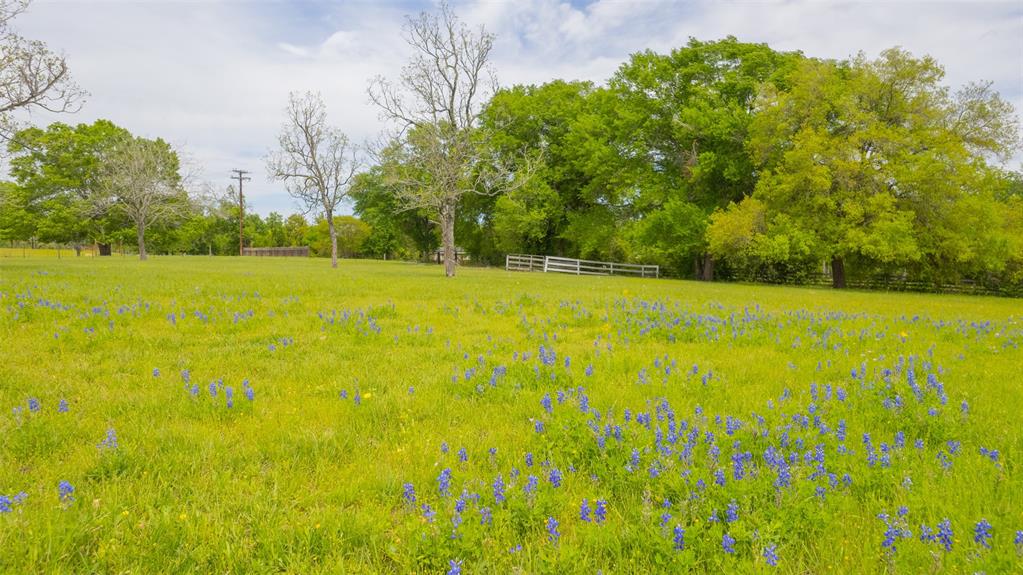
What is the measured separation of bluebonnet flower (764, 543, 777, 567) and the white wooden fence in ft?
134

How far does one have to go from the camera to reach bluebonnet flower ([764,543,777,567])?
206 cm

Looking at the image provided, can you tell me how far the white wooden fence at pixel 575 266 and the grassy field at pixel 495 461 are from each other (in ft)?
123


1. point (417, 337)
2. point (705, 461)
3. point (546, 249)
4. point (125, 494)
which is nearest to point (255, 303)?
point (417, 337)

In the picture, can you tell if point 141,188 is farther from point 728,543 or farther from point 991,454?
point 991,454

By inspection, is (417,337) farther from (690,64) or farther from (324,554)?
(690,64)

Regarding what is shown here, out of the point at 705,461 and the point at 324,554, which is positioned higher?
the point at 705,461

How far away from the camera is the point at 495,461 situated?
3.18 metres

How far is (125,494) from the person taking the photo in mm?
2723

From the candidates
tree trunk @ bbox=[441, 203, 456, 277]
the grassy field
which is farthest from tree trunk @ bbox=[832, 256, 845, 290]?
the grassy field

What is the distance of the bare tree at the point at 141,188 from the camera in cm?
4138

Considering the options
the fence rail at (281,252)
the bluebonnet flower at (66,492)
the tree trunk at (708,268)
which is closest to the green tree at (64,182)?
the fence rail at (281,252)

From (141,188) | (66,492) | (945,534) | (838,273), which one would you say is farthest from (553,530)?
(141,188)

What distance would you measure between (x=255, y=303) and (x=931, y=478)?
1107cm

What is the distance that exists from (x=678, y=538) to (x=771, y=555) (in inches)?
15.2
